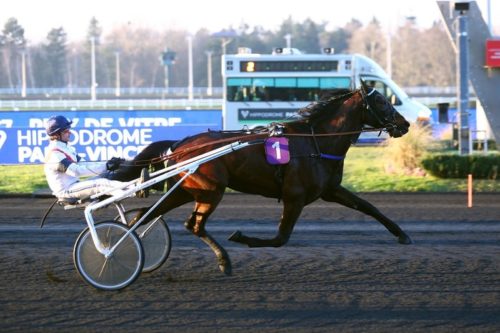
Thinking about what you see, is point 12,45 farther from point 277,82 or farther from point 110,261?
point 110,261

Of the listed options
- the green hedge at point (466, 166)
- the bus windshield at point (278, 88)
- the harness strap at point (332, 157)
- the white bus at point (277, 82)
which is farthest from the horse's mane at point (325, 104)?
the bus windshield at point (278, 88)

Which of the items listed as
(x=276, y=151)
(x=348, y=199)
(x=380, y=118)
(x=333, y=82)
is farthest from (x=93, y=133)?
(x=333, y=82)

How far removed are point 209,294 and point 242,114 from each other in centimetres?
2169

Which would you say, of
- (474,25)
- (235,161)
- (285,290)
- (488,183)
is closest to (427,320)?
(285,290)

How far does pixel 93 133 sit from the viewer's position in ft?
59.2

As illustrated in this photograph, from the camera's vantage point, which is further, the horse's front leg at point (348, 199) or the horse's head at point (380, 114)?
the horse's front leg at point (348, 199)

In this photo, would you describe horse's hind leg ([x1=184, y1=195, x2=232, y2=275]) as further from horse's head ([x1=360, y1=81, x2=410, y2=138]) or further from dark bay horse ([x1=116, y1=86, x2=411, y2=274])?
horse's head ([x1=360, y1=81, x2=410, y2=138])

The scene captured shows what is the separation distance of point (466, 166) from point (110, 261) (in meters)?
12.2

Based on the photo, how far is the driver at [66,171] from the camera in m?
7.04

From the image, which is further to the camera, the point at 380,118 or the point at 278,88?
the point at 278,88

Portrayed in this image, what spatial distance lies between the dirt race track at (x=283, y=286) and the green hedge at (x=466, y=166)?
6384 mm

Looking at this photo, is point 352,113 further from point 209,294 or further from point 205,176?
point 209,294

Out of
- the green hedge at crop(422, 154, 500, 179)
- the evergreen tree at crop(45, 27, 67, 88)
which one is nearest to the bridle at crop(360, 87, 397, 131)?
the green hedge at crop(422, 154, 500, 179)

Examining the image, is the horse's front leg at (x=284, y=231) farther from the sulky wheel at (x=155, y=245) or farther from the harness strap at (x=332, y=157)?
the sulky wheel at (x=155, y=245)
